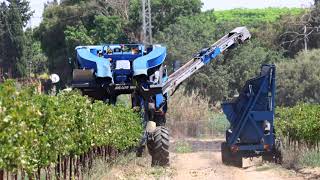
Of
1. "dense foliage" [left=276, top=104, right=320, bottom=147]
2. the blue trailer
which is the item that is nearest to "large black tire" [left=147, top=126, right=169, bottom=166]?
the blue trailer

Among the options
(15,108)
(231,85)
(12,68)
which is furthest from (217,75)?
(15,108)

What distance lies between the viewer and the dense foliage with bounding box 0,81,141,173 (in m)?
8.84

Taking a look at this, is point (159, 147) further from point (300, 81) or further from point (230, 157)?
point (300, 81)

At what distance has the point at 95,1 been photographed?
62281mm

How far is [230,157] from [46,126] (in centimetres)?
1249

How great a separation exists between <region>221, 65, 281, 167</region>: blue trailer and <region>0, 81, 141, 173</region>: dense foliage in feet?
16.4

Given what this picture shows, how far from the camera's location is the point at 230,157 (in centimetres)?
2314

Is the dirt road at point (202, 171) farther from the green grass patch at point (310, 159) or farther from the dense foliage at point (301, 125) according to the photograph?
the dense foliage at point (301, 125)

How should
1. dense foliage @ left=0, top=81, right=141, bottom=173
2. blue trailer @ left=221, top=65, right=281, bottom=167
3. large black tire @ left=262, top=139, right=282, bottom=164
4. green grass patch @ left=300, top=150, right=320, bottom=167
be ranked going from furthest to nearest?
large black tire @ left=262, top=139, right=282, bottom=164 < blue trailer @ left=221, top=65, right=281, bottom=167 < green grass patch @ left=300, top=150, right=320, bottom=167 < dense foliage @ left=0, top=81, right=141, bottom=173

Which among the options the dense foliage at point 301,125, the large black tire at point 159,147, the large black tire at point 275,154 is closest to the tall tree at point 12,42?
the dense foliage at point 301,125

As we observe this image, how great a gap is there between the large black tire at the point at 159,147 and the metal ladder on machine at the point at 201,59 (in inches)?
62.9

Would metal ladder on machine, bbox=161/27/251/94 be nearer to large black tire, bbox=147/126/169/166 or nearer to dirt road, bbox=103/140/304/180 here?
large black tire, bbox=147/126/169/166

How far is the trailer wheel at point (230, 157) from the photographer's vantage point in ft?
75.1

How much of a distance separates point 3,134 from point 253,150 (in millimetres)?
14727
